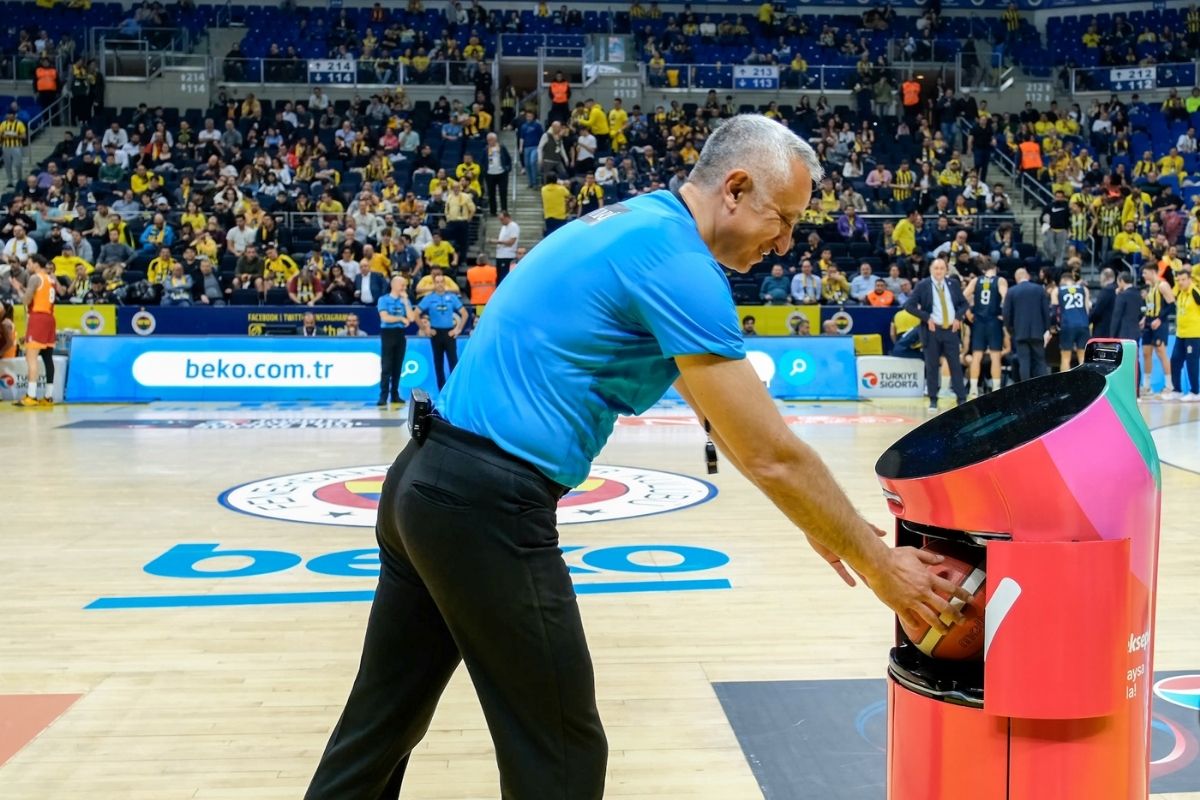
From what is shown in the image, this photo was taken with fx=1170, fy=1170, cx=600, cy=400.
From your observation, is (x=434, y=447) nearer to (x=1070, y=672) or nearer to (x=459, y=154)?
(x=1070, y=672)

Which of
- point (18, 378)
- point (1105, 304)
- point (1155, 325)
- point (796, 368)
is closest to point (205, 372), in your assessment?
point (18, 378)

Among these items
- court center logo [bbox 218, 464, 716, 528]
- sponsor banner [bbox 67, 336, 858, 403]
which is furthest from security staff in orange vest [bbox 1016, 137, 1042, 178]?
court center logo [bbox 218, 464, 716, 528]

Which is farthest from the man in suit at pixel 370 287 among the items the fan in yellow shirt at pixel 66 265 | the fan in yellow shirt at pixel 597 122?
the fan in yellow shirt at pixel 597 122

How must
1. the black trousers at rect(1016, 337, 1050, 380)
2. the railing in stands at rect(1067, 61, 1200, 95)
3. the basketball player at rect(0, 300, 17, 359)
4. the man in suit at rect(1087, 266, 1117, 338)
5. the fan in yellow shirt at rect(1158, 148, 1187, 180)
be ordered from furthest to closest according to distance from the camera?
1. the railing in stands at rect(1067, 61, 1200, 95)
2. the fan in yellow shirt at rect(1158, 148, 1187, 180)
3. the man in suit at rect(1087, 266, 1117, 338)
4. the basketball player at rect(0, 300, 17, 359)
5. the black trousers at rect(1016, 337, 1050, 380)

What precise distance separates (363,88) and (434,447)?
25.2 m

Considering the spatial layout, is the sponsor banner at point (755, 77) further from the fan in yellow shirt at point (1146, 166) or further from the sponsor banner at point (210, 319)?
the sponsor banner at point (210, 319)

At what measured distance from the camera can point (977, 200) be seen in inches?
859

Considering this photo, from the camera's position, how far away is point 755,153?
2250 millimetres

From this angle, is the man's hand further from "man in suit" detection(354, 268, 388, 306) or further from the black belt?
"man in suit" detection(354, 268, 388, 306)

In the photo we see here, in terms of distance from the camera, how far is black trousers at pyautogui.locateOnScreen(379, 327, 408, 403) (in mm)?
13984

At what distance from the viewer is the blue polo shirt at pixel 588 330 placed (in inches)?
81.7

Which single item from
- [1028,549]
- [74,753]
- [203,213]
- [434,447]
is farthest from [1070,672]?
[203,213]

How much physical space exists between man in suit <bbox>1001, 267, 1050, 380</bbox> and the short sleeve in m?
12.5

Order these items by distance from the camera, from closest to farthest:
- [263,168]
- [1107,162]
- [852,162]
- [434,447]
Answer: [434,447], [263,168], [852,162], [1107,162]
